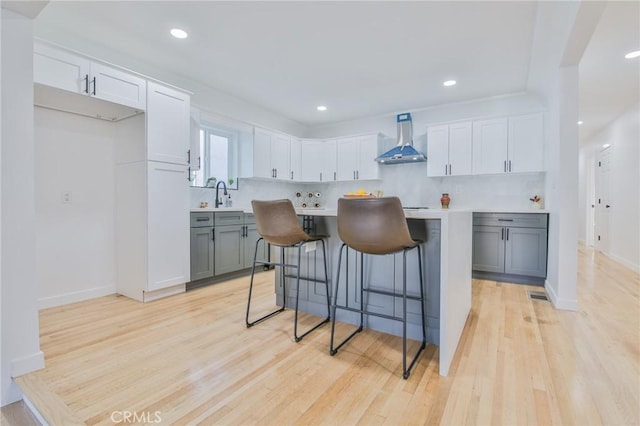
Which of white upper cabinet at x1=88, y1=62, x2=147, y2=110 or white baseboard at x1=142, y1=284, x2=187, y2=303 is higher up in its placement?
white upper cabinet at x1=88, y1=62, x2=147, y2=110

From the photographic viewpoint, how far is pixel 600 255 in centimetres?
573

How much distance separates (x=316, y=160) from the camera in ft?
18.8

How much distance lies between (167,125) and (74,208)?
4.05 ft

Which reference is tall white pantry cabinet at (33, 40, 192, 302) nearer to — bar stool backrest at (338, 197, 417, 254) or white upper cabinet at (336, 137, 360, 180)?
bar stool backrest at (338, 197, 417, 254)

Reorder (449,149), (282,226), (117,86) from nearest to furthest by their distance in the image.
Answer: (282,226) → (117,86) → (449,149)

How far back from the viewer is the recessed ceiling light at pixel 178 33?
110 inches

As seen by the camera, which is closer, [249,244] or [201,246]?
[201,246]

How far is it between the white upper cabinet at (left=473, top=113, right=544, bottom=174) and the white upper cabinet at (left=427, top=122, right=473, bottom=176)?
105 millimetres

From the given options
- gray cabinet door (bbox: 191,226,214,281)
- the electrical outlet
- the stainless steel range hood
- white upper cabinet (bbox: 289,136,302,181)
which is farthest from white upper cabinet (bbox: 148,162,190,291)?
the stainless steel range hood

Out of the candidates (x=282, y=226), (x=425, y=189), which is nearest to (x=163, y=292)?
(x=282, y=226)

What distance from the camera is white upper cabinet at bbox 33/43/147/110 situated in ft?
7.73

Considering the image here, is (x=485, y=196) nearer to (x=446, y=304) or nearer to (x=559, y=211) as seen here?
(x=559, y=211)

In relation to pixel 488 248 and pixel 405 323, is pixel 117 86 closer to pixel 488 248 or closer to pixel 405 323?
pixel 405 323

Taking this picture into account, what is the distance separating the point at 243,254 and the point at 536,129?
4.21 m
